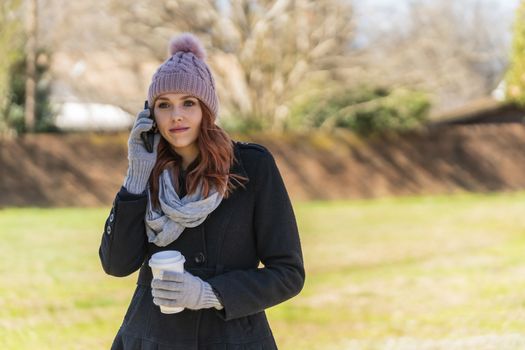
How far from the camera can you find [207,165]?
2.19 meters

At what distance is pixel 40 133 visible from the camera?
1934 centimetres

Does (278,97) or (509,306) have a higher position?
(278,97)

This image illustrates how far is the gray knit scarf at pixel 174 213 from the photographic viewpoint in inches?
82.8

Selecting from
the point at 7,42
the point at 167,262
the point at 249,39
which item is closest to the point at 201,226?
the point at 167,262

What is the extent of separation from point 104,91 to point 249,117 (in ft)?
15.2

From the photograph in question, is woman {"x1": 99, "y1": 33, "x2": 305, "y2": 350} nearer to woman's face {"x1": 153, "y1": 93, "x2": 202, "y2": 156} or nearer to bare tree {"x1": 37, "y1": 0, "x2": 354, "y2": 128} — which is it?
woman's face {"x1": 153, "y1": 93, "x2": 202, "y2": 156}

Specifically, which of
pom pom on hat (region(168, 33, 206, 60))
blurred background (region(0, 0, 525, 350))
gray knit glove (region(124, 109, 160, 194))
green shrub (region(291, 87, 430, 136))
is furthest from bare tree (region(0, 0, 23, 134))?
gray knit glove (region(124, 109, 160, 194))

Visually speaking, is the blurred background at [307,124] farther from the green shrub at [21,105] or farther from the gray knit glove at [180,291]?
the gray knit glove at [180,291]

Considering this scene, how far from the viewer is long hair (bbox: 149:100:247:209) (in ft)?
7.07

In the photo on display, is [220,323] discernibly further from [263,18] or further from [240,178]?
[263,18]

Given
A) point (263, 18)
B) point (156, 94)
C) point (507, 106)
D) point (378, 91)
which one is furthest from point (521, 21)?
point (156, 94)

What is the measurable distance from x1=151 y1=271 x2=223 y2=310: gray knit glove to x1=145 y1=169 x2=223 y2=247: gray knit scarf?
0.47 ft

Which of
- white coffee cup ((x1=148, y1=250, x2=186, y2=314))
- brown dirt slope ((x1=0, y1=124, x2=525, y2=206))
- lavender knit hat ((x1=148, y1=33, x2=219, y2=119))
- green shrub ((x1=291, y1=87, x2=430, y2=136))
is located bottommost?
white coffee cup ((x1=148, y1=250, x2=186, y2=314))

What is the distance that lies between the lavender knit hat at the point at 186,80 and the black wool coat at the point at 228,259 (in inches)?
9.1
